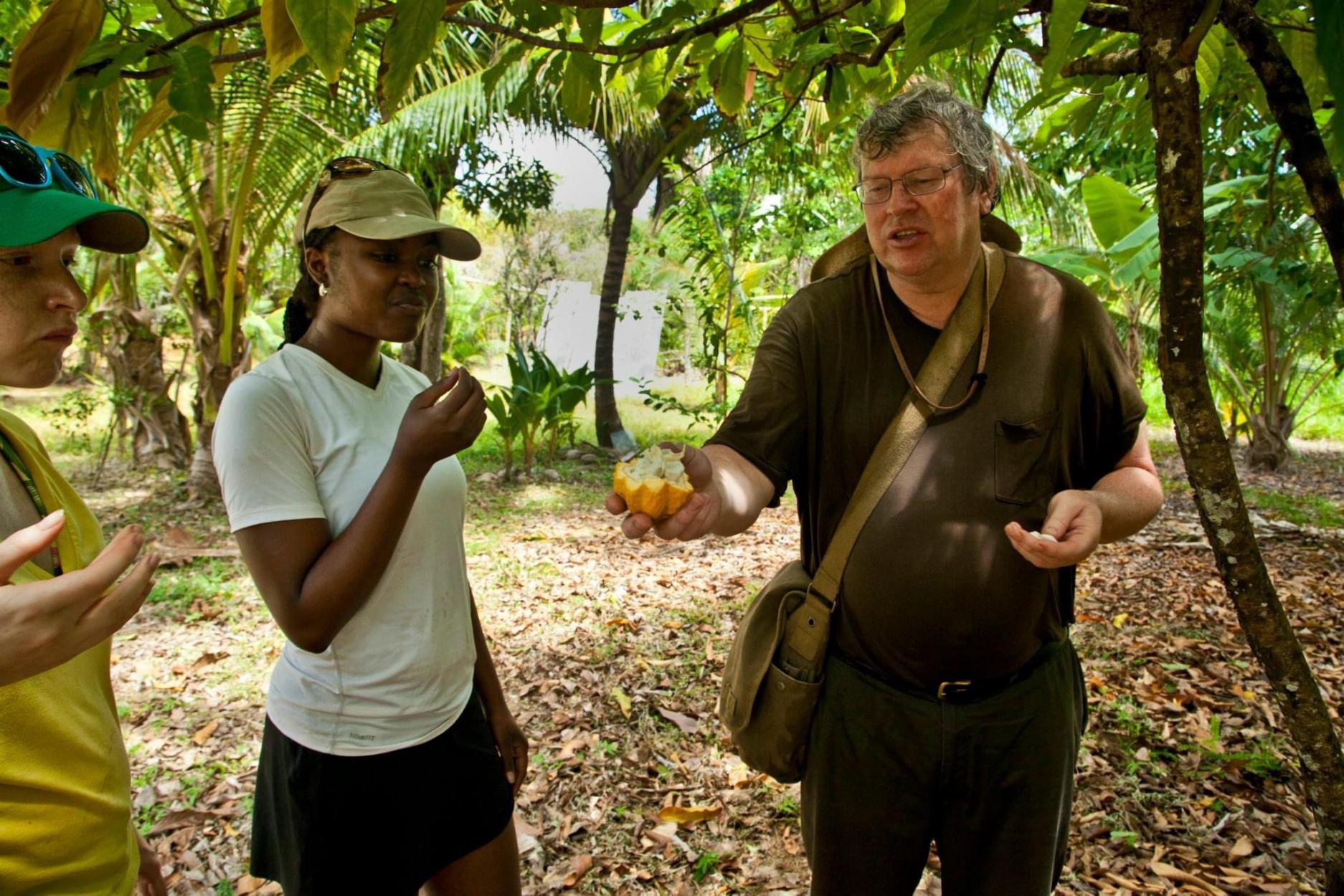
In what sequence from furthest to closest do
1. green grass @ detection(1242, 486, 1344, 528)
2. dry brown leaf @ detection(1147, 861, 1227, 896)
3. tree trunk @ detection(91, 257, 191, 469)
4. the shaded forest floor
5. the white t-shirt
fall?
tree trunk @ detection(91, 257, 191, 469), green grass @ detection(1242, 486, 1344, 528), the shaded forest floor, dry brown leaf @ detection(1147, 861, 1227, 896), the white t-shirt

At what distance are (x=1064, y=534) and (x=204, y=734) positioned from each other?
3010mm

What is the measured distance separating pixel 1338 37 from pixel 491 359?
59.7 feet

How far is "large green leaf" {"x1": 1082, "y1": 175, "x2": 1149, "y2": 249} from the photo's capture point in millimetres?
4629

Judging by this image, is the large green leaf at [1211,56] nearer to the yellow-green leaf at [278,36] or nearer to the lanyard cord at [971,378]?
the lanyard cord at [971,378]

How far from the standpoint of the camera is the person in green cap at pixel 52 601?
31.6 inches

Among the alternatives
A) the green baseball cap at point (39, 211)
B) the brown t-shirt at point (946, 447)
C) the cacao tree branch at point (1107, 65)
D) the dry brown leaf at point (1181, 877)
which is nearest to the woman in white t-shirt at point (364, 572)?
the green baseball cap at point (39, 211)

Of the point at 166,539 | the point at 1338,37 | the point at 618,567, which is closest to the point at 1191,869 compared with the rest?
the point at 1338,37

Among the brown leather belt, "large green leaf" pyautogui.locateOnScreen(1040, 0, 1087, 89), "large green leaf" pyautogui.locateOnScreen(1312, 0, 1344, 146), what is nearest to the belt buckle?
the brown leather belt

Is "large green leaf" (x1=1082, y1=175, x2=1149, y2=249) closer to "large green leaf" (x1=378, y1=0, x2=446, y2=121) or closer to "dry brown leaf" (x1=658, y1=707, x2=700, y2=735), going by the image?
"dry brown leaf" (x1=658, y1=707, x2=700, y2=735)

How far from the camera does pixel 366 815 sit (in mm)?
1388

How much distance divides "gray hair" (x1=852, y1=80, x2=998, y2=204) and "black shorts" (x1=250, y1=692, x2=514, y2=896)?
1214 millimetres

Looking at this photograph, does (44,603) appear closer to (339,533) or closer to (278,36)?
(339,533)

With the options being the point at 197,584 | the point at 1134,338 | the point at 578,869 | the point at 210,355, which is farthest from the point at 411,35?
the point at 1134,338

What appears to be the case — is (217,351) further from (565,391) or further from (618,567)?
(618,567)
